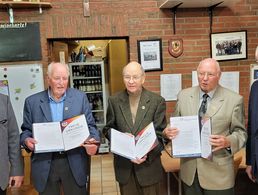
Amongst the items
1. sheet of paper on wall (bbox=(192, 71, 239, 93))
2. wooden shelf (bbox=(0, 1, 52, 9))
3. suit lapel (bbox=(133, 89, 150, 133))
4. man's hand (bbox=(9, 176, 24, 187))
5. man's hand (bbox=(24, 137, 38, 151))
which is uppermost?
wooden shelf (bbox=(0, 1, 52, 9))

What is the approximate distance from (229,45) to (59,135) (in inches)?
91.6

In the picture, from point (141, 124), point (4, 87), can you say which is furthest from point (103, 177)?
point (141, 124)

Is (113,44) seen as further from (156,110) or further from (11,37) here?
(156,110)

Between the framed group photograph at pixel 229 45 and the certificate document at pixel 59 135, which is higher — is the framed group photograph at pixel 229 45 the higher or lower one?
the higher one

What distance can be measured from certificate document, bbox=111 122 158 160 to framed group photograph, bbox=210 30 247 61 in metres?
1.81

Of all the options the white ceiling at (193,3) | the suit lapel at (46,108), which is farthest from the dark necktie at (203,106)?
the white ceiling at (193,3)

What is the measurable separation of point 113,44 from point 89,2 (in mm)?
2649

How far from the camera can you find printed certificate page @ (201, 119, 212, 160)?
1837 mm

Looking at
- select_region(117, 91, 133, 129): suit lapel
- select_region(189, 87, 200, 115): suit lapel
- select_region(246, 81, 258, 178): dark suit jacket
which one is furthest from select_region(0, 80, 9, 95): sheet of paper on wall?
select_region(246, 81, 258, 178): dark suit jacket

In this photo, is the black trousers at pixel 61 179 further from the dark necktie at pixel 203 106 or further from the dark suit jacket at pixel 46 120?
the dark necktie at pixel 203 106

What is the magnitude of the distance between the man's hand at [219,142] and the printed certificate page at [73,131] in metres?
0.83

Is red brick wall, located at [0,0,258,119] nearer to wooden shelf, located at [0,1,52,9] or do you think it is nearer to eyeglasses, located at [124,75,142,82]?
wooden shelf, located at [0,1,52,9]

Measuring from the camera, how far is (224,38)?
133 inches

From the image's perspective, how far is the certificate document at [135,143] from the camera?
1.94 m
